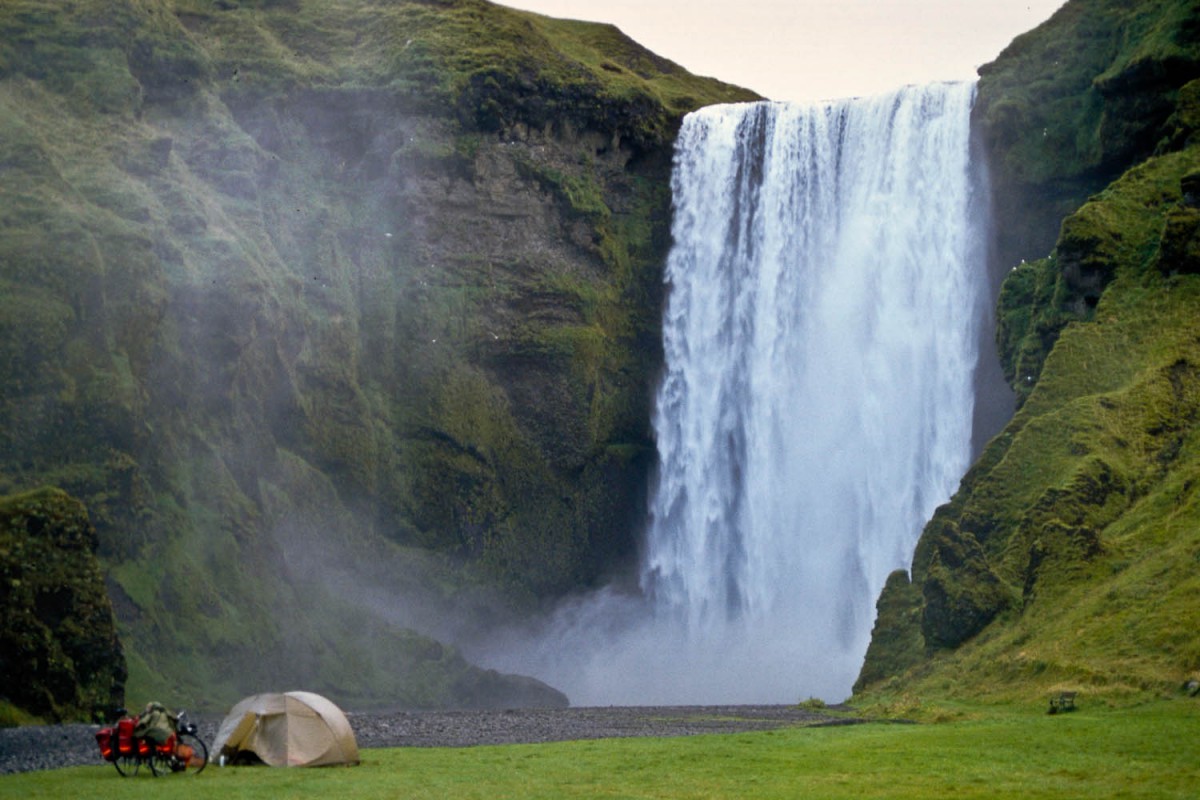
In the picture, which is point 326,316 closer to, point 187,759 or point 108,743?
point 187,759

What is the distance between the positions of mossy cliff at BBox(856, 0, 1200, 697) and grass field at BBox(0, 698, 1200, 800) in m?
6.16

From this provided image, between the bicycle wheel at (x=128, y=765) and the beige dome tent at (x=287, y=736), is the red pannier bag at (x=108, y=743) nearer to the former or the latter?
the bicycle wheel at (x=128, y=765)

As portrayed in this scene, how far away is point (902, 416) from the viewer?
78.1 meters

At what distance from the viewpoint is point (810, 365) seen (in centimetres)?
8344

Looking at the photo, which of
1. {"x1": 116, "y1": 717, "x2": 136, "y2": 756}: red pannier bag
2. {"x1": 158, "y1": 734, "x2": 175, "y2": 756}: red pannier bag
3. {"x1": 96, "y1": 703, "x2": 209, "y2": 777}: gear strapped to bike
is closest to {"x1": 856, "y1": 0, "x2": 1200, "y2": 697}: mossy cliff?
{"x1": 96, "y1": 703, "x2": 209, "y2": 777}: gear strapped to bike

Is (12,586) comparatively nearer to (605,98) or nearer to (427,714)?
(427,714)

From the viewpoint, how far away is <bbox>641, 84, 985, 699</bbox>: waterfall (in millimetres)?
77062

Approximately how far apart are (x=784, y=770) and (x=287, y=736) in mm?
10185

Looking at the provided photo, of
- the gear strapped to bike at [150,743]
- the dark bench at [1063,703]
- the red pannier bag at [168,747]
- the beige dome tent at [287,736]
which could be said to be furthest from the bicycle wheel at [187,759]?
the dark bench at [1063,703]

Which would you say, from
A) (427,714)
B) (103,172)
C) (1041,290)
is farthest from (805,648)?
(103,172)

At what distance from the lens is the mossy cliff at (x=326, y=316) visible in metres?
64.5

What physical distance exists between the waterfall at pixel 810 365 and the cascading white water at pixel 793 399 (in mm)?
95

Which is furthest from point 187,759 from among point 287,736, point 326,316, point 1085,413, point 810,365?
point 810,365

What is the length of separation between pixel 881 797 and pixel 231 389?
49.9 metres
